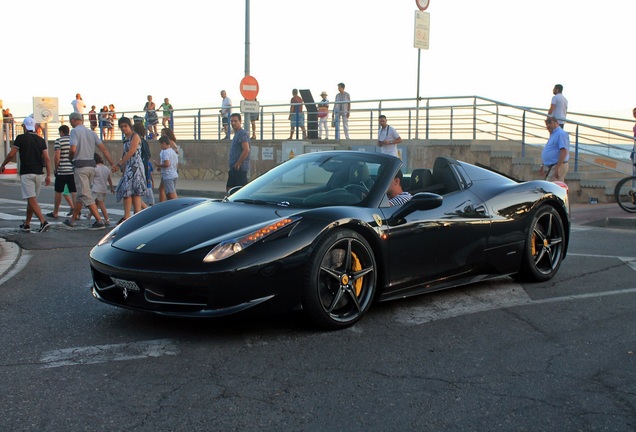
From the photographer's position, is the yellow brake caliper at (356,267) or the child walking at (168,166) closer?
the yellow brake caliper at (356,267)

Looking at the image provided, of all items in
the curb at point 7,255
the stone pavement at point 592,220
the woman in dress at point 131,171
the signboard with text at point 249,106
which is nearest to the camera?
the curb at point 7,255

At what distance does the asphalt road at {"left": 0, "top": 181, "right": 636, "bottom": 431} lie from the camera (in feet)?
11.1

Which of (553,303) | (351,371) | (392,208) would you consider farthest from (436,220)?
(351,371)

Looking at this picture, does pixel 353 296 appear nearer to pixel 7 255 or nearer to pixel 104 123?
pixel 7 255

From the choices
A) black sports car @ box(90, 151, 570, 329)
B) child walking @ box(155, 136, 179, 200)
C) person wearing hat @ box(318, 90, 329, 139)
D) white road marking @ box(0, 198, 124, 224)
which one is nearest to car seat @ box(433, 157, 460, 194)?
black sports car @ box(90, 151, 570, 329)

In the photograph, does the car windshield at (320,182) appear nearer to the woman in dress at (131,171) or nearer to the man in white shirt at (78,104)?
the woman in dress at (131,171)

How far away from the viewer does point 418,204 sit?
535 cm

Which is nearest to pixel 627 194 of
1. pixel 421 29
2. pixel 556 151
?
pixel 556 151

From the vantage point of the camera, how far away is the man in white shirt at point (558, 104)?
1650 cm

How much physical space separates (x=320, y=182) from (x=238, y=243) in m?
1.32

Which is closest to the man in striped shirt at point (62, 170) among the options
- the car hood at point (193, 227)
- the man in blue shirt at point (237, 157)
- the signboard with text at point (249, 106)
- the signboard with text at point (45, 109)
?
the man in blue shirt at point (237, 157)

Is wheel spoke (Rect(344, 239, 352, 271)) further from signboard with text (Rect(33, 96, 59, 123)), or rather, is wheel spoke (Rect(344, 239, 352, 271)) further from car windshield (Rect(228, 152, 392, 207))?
signboard with text (Rect(33, 96, 59, 123))

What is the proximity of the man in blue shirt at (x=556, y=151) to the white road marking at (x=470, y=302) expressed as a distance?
5.54 meters

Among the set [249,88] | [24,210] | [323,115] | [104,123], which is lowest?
[24,210]
